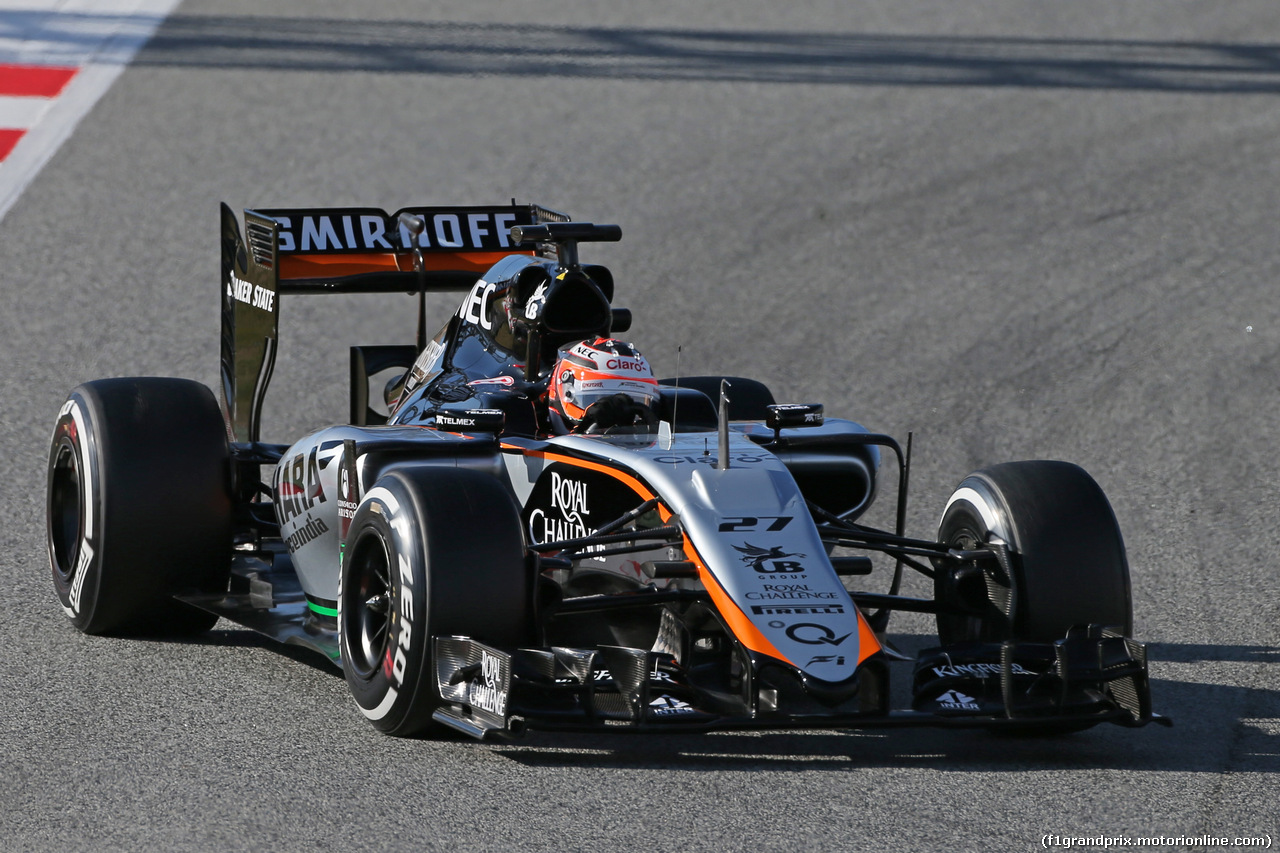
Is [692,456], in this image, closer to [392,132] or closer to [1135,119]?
[392,132]

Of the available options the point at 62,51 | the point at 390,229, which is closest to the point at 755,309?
the point at 390,229

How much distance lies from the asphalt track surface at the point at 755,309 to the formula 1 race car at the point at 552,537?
0.24m

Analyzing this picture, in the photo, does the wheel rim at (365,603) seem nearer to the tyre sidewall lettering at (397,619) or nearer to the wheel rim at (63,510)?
the tyre sidewall lettering at (397,619)

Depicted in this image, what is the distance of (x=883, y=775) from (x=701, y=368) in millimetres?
7062

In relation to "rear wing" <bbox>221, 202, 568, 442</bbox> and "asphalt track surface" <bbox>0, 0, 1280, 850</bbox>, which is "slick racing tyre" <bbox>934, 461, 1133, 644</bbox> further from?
"rear wing" <bbox>221, 202, 568, 442</bbox>

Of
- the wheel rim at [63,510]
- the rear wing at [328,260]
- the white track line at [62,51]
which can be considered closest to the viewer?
the wheel rim at [63,510]

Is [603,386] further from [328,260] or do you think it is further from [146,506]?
[328,260]

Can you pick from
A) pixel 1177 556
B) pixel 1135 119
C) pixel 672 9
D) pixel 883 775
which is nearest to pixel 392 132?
pixel 672 9

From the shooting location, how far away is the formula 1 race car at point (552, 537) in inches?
228

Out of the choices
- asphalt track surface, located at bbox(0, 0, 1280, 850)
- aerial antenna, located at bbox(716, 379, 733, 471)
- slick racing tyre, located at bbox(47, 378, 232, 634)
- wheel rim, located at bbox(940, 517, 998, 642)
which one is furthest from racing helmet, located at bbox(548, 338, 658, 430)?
slick racing tyre, located at bbox(47, 378, 232, 634)

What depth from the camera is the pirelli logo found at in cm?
866

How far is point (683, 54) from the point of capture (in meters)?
19.2

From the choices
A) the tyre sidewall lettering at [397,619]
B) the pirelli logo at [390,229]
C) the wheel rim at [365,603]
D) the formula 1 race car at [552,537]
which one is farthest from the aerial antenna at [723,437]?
the pirelli logo at [390,229]

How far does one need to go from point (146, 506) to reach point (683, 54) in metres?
12.8
